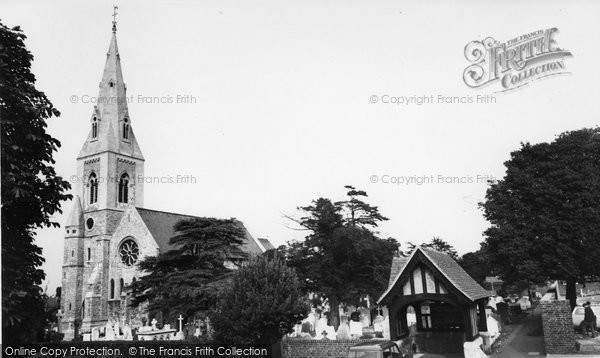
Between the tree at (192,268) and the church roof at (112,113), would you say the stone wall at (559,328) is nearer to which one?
the tree at (192,268)

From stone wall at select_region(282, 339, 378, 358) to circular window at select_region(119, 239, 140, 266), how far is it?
112ft

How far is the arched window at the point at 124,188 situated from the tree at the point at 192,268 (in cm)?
2365

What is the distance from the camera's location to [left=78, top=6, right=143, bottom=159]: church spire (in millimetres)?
59281

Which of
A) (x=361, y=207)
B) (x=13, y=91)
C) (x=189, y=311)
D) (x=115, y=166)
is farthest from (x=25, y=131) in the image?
(x=115, y=166)

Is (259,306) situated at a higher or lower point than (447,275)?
lower

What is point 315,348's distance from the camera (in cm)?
2034

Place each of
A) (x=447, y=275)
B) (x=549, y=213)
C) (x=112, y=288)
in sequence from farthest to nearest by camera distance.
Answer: (x=112, y=288), (x=549, y=213), (x=447, y=275)

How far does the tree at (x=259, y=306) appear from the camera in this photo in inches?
737

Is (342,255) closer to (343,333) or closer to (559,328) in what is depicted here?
(343,333)

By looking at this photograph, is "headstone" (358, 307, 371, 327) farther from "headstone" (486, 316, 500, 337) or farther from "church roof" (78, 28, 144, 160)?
"church roof" (78, 28, 144, 160)

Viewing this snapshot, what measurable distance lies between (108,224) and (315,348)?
41487 millimetres

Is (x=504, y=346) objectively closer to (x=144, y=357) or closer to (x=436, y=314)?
(x=436, y=314)

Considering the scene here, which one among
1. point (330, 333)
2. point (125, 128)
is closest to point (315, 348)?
point (330, 333)

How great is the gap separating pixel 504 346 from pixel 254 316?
38.4 feet
